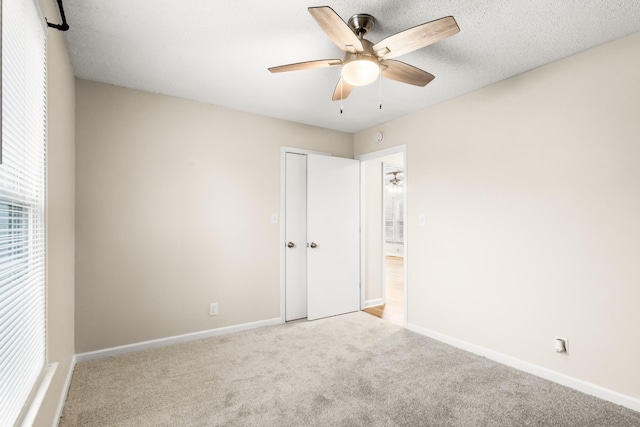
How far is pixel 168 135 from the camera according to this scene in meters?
3.17

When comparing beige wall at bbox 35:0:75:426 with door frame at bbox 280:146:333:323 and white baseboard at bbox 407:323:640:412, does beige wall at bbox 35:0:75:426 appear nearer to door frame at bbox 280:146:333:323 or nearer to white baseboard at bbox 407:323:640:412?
door frame at bbox 280:146:333:323

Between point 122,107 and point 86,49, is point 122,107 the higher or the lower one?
the lower one

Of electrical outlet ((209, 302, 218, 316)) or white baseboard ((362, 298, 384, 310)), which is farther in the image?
white baseboard ((362, 298, 384, 310))

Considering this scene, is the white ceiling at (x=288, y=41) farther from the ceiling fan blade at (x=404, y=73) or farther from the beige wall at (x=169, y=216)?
the beige wall at (x=169, y=216)

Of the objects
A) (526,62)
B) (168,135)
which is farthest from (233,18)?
(526,62)

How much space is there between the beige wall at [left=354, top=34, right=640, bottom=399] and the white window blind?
315 cm

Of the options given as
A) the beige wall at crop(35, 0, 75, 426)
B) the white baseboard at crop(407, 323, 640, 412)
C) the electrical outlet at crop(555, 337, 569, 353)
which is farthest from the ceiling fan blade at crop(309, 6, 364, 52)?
the white baseboard at crop(407, 323, 640, 412)

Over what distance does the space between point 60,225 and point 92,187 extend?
0.82 metres

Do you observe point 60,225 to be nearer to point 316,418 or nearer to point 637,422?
point 316,418

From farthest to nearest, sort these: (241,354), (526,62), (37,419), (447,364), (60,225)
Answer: (241,354) < (447,364) < (526,62) < (60,225) < (37,419)

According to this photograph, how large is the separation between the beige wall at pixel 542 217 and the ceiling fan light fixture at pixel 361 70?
5.05 feet

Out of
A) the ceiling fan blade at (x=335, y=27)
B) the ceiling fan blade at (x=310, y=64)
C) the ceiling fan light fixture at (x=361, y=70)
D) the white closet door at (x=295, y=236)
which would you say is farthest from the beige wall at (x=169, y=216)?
the ceiling fan blade at (x=335, y=27)

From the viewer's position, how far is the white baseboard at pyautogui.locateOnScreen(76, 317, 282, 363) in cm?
279

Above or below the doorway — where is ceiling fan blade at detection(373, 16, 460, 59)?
above
